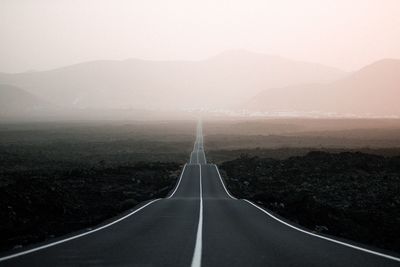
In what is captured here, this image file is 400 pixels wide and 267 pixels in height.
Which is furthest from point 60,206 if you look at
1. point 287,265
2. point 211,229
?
point 287,265

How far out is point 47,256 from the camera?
378 inches

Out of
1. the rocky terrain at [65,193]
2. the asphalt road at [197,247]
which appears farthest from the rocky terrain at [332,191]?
the rocky terrain at [65,193]

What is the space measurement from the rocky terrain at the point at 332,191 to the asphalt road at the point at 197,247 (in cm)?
265

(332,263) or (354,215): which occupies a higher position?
(332,263)

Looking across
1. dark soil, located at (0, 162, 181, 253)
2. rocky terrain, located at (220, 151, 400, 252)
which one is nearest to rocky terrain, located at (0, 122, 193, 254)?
dark soil, located at (0, 162, 181, 253)

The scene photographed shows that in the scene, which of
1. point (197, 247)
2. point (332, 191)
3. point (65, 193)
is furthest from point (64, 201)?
point (332, 191)

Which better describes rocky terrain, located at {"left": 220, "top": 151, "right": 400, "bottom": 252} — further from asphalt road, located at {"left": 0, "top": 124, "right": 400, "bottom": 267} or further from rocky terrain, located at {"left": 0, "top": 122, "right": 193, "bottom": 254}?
rocky terrain, located at {"left": 0, "top": 122, "right": 193, "bottom": 254}

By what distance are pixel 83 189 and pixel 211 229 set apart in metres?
18.3

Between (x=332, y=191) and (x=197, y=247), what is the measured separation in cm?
2347

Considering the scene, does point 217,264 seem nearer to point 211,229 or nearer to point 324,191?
point 211,229

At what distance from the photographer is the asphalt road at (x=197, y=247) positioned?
918 cm

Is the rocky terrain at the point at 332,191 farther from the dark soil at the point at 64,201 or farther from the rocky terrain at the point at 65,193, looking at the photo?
the dark soil at the point at 64,201

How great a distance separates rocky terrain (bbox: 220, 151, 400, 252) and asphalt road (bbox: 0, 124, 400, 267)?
2649 millimetres

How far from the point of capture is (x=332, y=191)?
3162 centimetres
